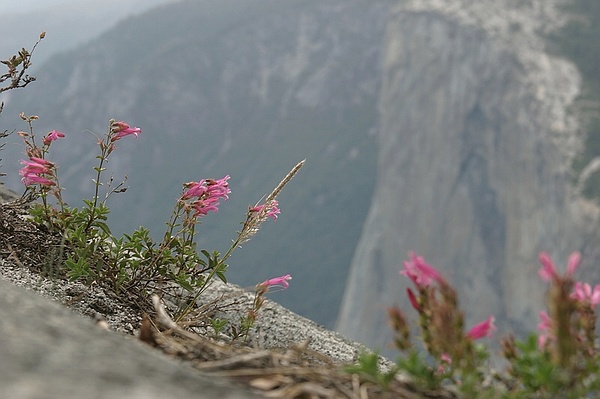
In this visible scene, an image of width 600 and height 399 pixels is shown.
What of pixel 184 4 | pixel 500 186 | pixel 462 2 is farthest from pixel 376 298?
pixel 184 4

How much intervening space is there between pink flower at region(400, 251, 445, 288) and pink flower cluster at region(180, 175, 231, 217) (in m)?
Result: 1.35

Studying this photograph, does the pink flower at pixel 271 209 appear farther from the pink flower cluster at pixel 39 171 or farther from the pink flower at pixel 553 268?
the pink flower at pixel 553 268

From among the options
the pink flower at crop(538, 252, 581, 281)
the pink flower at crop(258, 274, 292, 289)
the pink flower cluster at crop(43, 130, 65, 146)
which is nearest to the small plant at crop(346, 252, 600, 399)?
the pink flower at crop(538, 252, 581, 281)

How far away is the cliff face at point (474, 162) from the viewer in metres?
52.5

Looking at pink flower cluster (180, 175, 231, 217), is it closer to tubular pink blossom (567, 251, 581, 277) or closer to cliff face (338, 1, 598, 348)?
tubular pink blossom (567, 251, 581, 277)

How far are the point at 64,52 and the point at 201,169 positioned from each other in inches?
1859

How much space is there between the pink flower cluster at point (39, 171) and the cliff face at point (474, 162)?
46.8m

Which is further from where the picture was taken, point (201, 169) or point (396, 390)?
point (201, 169)

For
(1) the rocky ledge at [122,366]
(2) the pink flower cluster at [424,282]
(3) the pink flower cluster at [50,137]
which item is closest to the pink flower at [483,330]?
(2) the pink flower cluster at [424,282]

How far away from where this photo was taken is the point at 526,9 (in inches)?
2559

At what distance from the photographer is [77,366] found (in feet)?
4.05

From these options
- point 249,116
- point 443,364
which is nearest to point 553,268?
point 443,364

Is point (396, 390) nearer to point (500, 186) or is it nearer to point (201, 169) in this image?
point (500, 186)

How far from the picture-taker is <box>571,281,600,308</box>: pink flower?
6.65 feet
